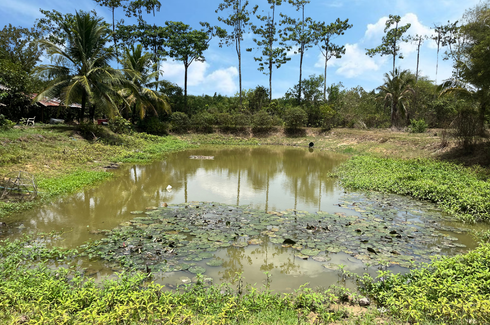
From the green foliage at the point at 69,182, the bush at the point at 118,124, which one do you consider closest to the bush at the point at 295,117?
the bush at the point at 118,124

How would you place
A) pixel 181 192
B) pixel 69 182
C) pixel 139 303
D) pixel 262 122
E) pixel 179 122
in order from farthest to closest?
pixel 262 122, pixel 179 122, pixel 181 192, pixel 69 182, pixel 139 303

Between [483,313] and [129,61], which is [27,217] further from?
[129,61]

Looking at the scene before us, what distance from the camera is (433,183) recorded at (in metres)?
9.16

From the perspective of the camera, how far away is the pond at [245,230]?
15.4 feet

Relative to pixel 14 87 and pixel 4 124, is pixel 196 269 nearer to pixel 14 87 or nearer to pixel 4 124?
pixel 4 124

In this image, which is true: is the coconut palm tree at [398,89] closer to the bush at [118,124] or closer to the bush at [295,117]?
the bush at [295,117]

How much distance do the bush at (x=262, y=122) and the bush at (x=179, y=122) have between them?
736 centimetres

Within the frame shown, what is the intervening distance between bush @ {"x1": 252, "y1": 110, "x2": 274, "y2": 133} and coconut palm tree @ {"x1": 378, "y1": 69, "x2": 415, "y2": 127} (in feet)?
39.2

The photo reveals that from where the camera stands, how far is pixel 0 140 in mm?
11164

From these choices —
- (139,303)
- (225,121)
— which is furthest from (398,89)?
(139,303)

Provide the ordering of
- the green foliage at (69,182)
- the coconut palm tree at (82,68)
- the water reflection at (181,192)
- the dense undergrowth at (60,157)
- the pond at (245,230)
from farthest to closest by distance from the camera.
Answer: the coconut palm tree at (82,68), the dense undergrowth at (60,157), the green foliage at (69,182), the water reflection at (181,192), the pond at (245,230)

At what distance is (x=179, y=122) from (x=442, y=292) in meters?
29.1

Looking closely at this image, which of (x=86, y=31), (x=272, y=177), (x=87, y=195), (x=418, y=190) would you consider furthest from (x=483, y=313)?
(x=86, y=31)

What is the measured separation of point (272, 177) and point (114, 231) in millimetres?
8433
